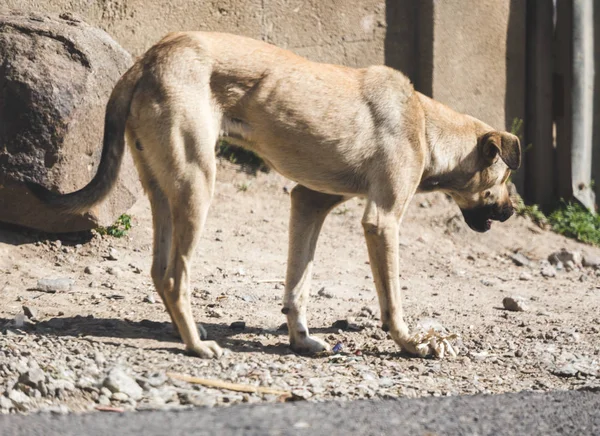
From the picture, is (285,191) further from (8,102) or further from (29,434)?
(29,434)

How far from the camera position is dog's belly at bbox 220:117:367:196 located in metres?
5.61

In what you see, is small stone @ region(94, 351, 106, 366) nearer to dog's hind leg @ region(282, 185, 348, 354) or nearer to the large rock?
dog's hind leg @ region(282, 185, 348, 354)

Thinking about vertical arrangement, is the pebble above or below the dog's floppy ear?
below

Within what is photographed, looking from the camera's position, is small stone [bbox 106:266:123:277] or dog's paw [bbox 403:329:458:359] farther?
small stone [bbox 106:266:123:277]

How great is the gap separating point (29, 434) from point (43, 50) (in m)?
4.04

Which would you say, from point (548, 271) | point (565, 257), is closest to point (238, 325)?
point (548, 271)

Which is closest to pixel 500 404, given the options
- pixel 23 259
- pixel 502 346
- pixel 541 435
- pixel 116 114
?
pixel 541 435

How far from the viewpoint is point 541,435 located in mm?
4156

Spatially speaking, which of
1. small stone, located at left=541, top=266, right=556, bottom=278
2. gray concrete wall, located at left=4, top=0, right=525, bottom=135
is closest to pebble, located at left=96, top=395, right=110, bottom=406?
gray concrete wall, located at left=4, top=0, right=525, bottom=135

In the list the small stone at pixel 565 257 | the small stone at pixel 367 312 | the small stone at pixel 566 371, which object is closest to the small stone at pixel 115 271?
the small stone at pixel 367 312

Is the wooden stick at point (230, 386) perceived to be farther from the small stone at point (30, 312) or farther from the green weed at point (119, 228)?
the green weed at point (119, 228)

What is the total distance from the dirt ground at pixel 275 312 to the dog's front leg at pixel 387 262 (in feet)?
0.53

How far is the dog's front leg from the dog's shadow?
66 centimetres

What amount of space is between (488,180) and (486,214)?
0.29 m
